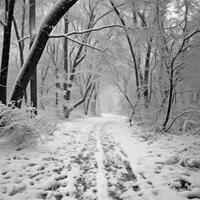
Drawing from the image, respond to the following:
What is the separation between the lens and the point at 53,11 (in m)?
4.93

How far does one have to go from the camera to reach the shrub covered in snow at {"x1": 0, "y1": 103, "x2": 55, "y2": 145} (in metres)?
4.09

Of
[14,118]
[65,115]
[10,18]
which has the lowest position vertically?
[65,115]

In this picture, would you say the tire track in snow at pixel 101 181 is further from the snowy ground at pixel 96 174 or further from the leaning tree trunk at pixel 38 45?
the leaning tree trunk at pixel 38 45

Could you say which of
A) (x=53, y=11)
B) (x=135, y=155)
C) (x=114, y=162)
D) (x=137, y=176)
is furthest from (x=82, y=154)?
(x=53, y=11)

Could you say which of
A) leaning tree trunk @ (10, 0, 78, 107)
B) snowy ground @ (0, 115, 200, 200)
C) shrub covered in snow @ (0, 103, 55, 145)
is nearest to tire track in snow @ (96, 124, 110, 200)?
→ snowy ground @ (0, 115, 200, 200)

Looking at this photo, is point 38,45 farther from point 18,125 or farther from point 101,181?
point 101,181

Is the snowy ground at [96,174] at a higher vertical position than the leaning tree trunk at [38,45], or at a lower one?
lower

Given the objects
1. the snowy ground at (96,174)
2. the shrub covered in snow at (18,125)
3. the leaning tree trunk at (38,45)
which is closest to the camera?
the snowy ground at (96,174)

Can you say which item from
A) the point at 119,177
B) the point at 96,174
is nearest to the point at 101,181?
the point at 96,174

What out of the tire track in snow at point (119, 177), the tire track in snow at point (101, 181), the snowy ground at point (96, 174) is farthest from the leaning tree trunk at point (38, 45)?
the tire track in snow at point (119, 177)

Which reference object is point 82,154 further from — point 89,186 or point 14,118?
point 14,118

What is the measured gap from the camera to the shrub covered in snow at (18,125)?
4086mm

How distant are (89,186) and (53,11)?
5017 mm

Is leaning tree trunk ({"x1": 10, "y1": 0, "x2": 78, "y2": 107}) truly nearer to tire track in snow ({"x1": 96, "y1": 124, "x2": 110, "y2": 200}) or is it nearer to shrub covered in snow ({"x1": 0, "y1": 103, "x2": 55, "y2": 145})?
shrub covered in snow ({"x1": 0, "y1": 103, "x2": 55, "y2": 145})
